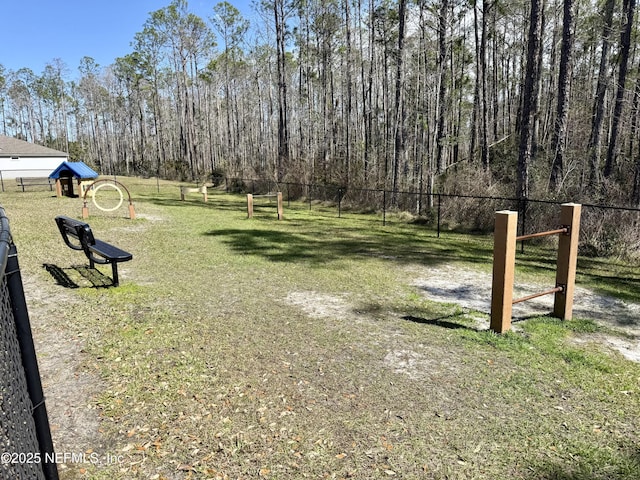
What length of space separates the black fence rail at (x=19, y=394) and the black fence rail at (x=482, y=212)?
908 centimetres

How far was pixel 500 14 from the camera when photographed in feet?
88.3

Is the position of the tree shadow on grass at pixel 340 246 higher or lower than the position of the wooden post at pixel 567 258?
lower

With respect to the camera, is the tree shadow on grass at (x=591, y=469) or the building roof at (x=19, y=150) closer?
the tree shadow on grass at (x=591, y=469)

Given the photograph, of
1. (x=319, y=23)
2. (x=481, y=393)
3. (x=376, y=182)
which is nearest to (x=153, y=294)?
(x=481, y=393)

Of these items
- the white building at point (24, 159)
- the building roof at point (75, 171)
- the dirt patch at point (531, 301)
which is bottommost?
the dirt patch at point (531, 301)

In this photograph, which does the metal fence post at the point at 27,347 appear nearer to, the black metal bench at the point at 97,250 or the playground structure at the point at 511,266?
the playground structure at the point at 511,266

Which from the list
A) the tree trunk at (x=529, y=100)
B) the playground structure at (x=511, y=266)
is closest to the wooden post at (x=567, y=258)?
the playground structure at (x=511, y=266)

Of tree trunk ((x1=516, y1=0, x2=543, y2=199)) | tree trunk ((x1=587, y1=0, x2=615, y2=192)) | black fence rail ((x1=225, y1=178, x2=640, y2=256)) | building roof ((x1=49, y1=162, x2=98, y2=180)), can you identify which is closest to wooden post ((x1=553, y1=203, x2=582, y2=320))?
black fence rail ((x1=225, y1=178, x2=640, y2=256))

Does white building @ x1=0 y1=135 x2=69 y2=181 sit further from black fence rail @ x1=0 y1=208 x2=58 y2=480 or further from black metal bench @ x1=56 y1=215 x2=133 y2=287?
black fence rail @ x1=0 y1=208 x2=58 y2=480

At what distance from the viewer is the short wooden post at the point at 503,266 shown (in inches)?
177

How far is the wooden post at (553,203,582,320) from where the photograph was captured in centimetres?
507

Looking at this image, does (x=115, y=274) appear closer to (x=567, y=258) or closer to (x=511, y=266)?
(x=511, y=266)

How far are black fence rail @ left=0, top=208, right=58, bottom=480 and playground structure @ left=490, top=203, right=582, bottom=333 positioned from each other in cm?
424

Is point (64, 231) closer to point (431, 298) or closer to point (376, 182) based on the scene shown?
point (431, 298)
